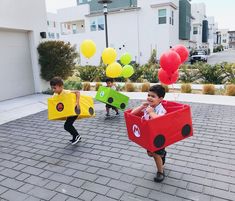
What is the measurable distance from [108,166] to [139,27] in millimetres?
22384

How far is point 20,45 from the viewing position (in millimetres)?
9438

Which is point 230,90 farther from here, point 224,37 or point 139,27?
point 224,37

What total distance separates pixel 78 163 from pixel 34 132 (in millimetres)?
2039

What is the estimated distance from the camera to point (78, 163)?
12.8ft

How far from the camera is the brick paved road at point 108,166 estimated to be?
3.04m

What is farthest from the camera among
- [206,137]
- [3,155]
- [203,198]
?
[206,137]

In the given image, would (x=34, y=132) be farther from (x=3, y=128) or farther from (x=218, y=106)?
(x=218, y=106)

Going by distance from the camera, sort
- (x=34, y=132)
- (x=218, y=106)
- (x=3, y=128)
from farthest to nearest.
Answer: (x=218, y=106) → (x=3, y=128) → (x=34, y=132)

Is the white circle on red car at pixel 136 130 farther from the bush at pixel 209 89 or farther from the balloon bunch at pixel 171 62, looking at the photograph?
the bush at pixel 209 89

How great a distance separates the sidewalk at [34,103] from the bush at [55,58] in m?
1.17

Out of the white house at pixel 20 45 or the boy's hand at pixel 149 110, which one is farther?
the white house at pixel 20 45

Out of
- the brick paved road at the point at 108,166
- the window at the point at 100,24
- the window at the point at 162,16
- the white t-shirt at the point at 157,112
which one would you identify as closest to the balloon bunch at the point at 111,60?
the brick paved road at the point at 108,166

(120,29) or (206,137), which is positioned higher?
(120,29)

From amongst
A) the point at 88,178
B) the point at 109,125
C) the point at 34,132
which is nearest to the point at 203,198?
the point at 88,178
